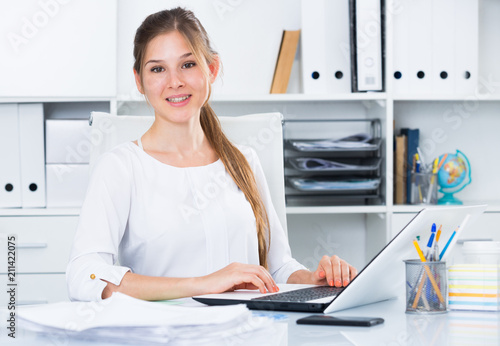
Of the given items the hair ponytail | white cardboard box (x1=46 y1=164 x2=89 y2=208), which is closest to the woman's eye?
the hair ponytail

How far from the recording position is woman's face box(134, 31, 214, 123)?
156 cm

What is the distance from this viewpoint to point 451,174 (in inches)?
95.8

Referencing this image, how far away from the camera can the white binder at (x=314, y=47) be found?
7.70ft

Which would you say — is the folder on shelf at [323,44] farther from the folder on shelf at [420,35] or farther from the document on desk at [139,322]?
the document on desk at [139,322]

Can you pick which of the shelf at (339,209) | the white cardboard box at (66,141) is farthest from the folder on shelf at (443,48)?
the white cardboard box at (66,141)

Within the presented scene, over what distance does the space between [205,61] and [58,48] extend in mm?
854

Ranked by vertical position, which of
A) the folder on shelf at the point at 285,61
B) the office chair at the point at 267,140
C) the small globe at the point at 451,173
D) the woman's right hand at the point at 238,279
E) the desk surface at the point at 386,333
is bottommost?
the desk surface at the point at 386,333

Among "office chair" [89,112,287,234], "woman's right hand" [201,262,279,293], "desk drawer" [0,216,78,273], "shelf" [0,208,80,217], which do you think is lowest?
"desk drawer" [0,216,78,273]

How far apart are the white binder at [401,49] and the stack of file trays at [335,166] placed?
0.20m

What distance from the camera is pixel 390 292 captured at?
1.16 metres

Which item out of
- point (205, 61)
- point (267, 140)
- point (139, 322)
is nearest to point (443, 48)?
point (267, 140)

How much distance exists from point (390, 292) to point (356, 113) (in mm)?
1548

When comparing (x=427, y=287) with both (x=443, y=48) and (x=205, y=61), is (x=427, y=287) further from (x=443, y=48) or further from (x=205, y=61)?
(x=443, y=48)

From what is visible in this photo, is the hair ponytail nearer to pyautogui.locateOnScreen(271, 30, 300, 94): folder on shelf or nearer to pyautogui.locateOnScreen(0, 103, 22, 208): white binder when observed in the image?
pyautogui.locateOnScreen(271, 30, 300, 94): folder on shelf
